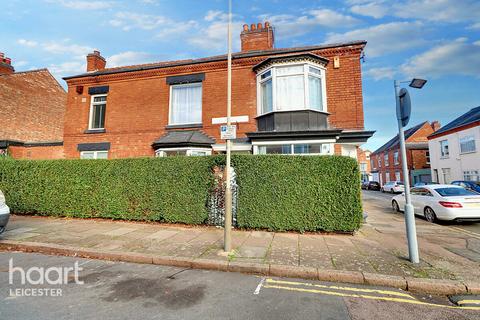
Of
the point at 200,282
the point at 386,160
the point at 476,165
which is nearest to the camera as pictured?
the point at 200,282

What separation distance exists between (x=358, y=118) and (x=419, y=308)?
29.4ft

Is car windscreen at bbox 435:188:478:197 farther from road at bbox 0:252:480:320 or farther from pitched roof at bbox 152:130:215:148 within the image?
pitched roof at bbox 152:130:215:148

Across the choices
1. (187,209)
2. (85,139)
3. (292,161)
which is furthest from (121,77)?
(292,161)

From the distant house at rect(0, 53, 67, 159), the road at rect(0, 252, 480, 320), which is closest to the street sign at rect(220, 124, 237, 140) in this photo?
the road at rect(0, 252, 480, 320)

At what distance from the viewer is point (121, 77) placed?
1382 centimetres

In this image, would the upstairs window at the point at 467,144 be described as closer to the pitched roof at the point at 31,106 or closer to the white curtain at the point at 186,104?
the white curtain at the point at 186,104

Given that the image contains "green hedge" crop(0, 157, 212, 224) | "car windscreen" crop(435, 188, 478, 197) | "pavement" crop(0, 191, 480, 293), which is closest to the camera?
"pavement" crop(0, 191, 480, 293)

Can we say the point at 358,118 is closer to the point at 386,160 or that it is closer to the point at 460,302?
the point at 460,302

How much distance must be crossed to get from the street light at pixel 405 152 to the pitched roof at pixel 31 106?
19.8 m

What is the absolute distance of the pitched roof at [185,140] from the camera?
1132 centimetres

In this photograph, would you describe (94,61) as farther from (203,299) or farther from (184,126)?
(203,299)

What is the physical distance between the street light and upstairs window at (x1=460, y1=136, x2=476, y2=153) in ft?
80.9

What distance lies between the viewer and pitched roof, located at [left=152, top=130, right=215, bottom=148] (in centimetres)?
1132

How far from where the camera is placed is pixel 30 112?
19203 millimetres
